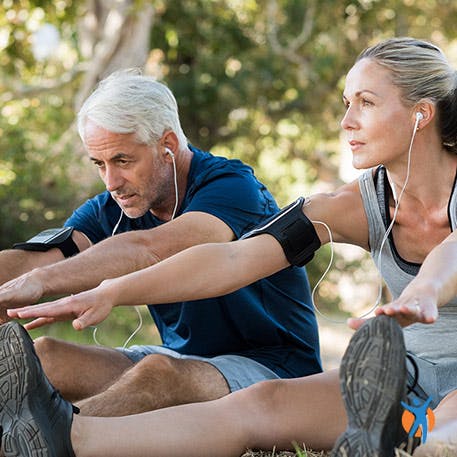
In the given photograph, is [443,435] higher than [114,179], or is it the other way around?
[114,179]

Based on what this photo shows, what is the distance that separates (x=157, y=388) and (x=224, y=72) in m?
10.3

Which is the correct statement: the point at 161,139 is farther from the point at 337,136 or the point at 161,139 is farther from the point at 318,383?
the point at 337,136

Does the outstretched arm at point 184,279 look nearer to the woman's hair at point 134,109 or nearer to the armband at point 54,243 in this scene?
the woman's hair at point 134,109

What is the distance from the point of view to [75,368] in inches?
135

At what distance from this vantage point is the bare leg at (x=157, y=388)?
3.01 meters

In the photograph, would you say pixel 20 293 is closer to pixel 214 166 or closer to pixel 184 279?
pixel 184 279

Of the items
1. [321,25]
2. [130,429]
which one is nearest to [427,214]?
[130,429]

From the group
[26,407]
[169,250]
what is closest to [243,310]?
[169,250]

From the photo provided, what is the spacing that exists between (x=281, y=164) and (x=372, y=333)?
12.1m

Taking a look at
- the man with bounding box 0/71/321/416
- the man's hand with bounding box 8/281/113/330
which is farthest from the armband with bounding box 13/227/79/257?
the man's hand with bounding box 8/281/113/330

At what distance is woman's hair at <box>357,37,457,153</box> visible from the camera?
9.95ft

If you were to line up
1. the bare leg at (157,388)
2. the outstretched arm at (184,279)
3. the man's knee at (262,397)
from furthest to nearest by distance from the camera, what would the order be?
the bare leg at (157,388), the man's knee at (262,397), the outstretched arm at (184,279)

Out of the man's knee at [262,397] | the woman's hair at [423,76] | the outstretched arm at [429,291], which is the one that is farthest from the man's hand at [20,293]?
the woman's hair at [423,76]

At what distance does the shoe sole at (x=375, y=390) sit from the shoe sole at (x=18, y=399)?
29.5 inches
